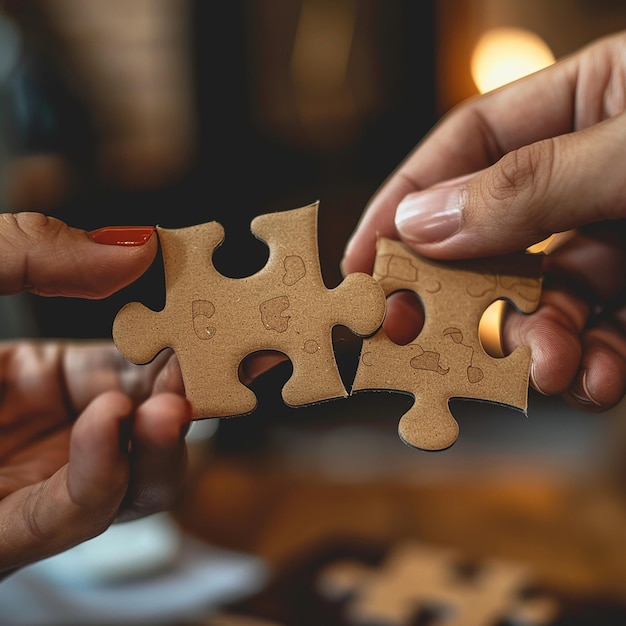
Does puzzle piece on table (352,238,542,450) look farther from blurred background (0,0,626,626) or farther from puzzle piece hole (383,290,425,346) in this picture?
blurred background (0,0,626,626)

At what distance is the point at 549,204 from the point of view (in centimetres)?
75

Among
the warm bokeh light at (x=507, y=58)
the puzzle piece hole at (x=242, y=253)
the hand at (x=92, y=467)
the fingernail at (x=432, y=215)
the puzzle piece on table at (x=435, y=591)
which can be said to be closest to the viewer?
the hand at (x=92, y=467)

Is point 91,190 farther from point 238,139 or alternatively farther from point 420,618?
point 420,618

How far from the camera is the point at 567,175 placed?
73 cm

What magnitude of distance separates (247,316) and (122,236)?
16cm

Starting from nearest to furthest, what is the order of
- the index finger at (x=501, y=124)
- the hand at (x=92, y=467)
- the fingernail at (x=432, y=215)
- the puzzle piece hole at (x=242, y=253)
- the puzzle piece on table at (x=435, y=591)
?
the hand at (x=92, y=467), the fingernail at (x=432, y=215), the index finger at (x=501, y=124), the puzzle piece on table at (x=435, y=591), the puzzle piece hole at (x=242, y=253)

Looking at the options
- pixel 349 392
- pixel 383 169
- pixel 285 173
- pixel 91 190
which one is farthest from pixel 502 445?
pixel 349 392

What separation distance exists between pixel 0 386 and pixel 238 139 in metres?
1.69

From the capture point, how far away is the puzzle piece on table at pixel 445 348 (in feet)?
2.42

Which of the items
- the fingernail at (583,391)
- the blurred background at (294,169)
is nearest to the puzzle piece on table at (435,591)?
the blurred background at (294,169)

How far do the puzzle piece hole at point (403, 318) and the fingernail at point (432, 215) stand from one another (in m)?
0.07

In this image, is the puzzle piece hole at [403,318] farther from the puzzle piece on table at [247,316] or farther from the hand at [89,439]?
the hand at [89,439]

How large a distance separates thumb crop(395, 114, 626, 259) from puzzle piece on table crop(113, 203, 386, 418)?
0.12 metres

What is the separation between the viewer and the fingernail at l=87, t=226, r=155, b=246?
698 millimetres
